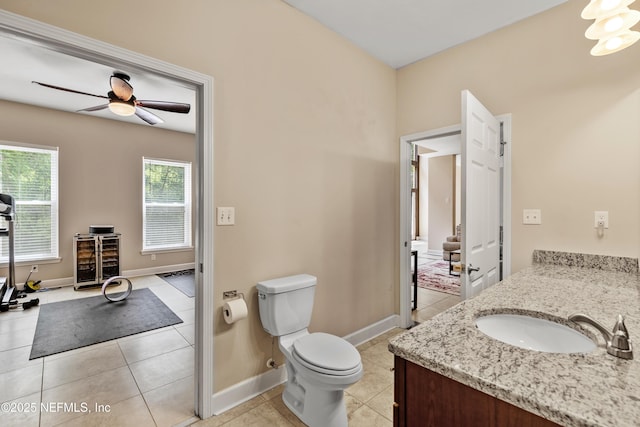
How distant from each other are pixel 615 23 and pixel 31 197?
21.1 ft

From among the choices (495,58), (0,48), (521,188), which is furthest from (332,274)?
(0,48)

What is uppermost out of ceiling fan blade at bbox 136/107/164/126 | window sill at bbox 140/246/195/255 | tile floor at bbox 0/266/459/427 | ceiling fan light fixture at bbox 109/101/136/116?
ceiling fan blade at bbox 136/107/164/126

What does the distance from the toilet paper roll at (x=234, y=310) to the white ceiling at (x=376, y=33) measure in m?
1.35

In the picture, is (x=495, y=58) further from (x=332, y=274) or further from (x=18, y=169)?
(x=18, y=169)

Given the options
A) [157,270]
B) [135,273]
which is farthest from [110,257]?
[157,270]

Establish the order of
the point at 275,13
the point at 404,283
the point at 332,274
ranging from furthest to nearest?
the point at 404,283 < the point at 332,274 < the point at 275,13

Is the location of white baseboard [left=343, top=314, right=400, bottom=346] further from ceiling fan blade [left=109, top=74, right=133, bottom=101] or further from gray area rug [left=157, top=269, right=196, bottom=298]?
ceiling fan blade [left=109, top=74, right=133, bottom=101]

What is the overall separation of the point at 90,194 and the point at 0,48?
255 cm

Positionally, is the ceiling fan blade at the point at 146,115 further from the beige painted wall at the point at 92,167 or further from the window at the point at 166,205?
the window at the point at 166,205

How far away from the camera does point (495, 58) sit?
2.44 meters

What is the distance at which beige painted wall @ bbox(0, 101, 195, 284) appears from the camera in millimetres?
4312

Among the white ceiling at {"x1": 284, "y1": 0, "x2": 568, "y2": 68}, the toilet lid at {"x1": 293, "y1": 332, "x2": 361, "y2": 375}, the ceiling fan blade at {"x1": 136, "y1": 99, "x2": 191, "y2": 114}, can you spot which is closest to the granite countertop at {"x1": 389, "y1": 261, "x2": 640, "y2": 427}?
the toilet lid at {"x1": 293, "y1": 332, "x2": 361, "y2": 375}

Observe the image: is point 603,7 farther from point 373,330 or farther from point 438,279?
point 438,279

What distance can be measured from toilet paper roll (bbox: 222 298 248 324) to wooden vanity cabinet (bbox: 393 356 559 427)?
Result: 3.94 ft
